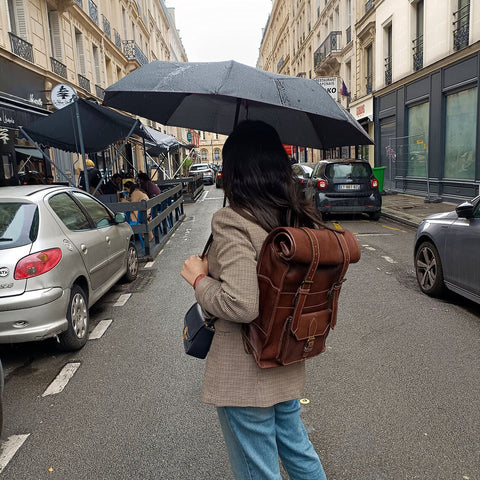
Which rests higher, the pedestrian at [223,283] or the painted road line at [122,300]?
the pedestrian at [223,283]

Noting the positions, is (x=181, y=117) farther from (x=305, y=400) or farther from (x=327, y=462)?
(x=327, y=462)

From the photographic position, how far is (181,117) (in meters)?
3.55

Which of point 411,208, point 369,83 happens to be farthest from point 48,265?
point 369,83

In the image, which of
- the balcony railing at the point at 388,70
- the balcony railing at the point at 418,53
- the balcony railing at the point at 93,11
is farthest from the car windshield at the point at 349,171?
the balcony railing at the point at 93,11

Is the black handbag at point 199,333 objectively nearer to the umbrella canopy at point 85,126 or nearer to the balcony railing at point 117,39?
the umbrella canopy at point 85,126

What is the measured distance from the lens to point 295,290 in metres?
1.61

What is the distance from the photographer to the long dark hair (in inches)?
69.3

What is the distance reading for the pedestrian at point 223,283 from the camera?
1.71m

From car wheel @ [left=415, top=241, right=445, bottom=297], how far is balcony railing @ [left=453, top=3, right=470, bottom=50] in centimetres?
1099

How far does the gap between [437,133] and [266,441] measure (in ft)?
54.2

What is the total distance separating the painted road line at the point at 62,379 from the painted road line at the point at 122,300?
186cm

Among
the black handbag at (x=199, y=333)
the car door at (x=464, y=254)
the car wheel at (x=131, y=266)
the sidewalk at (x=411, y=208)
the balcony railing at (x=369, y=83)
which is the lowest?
the sidewalk at (x=411, y=208)

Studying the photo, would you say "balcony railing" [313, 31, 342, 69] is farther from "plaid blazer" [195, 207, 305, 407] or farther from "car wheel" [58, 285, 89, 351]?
"plaid blazer" [195, 207, 305, 407]

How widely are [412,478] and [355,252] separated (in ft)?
5.13
